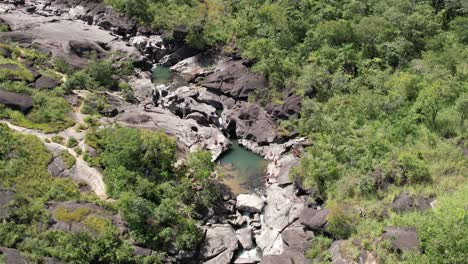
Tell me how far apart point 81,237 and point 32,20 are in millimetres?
56478

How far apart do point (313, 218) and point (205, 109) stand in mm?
25806

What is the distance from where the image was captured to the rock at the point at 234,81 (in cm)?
Answer: 6247

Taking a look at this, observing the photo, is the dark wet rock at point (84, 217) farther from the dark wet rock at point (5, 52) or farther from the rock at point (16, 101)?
the dark wet rock at point (5, 52)

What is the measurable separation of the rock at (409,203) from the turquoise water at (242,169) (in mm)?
15892

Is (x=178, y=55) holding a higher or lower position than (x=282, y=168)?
lower

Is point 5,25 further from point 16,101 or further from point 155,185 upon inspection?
point 155,185

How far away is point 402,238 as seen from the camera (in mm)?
33375

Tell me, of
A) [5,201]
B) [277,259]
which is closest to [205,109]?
[277,259]

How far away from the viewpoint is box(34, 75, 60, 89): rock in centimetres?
5593

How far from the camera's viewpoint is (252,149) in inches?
2176

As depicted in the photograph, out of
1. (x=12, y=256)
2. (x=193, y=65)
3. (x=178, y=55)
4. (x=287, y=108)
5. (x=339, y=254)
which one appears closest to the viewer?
(x=12, y=256)

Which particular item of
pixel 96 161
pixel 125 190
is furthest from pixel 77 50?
pixel 125 190

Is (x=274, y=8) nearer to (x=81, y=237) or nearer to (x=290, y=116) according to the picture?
(x=290, y=116)

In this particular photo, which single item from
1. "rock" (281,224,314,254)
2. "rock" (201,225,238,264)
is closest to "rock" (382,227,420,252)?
"rock" (281,224,314,254)
